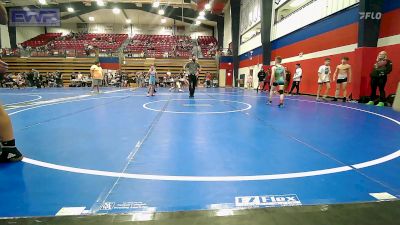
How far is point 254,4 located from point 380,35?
589 inches

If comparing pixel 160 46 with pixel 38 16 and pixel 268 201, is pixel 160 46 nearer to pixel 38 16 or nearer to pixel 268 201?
pixel 38 16

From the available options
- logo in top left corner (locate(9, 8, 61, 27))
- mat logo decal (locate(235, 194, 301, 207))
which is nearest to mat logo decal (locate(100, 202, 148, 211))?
mat logo decal (locate(235, 194, 301, 207))

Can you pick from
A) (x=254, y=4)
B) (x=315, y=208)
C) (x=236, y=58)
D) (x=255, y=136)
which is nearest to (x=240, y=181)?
(x=315, y=208)

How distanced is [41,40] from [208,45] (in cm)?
2321

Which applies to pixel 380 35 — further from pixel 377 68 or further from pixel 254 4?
pixel 254 4

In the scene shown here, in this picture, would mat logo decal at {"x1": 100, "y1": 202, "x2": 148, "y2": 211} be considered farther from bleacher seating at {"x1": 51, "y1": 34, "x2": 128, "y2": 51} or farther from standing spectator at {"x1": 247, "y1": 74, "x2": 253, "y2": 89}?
bleacher seating at {"x1": 51, "y1": 34, "x2": 128, "y2": 51}

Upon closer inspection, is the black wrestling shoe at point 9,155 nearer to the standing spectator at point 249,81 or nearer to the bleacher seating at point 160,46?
the standing spectator at point 249,81

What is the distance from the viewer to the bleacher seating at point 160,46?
33.8 meters

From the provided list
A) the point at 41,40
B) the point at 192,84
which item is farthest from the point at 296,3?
the point at 41,40

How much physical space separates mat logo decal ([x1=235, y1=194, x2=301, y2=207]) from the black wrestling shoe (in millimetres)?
2497

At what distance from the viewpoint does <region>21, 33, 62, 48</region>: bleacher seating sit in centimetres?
3612

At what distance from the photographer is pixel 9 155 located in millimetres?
3021

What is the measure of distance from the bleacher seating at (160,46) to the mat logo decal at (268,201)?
32155mm

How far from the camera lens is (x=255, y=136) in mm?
4418
